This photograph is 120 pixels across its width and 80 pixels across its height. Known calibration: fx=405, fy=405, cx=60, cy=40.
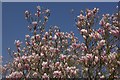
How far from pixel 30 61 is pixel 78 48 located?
112 centimetres


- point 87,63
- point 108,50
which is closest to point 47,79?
point 87,63

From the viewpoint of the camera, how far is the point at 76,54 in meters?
9.16

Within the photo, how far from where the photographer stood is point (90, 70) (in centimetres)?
778

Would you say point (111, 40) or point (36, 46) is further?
point (36, 46)

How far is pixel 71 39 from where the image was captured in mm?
10359

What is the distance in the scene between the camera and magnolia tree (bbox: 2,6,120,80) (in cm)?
763

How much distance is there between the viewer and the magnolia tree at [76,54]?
7.63 meters

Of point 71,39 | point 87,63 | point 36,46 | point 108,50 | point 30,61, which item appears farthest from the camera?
point 71,39

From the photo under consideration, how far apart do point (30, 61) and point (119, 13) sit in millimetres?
2284

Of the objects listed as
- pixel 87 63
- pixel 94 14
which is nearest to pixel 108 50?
pixel 87 63

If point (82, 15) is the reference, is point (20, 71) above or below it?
below

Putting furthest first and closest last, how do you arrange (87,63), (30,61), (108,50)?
(30,61), (108,50), (87,63)

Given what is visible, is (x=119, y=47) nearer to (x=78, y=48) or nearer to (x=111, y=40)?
(x=111, y=40)

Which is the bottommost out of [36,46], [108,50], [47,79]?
[47,79]
